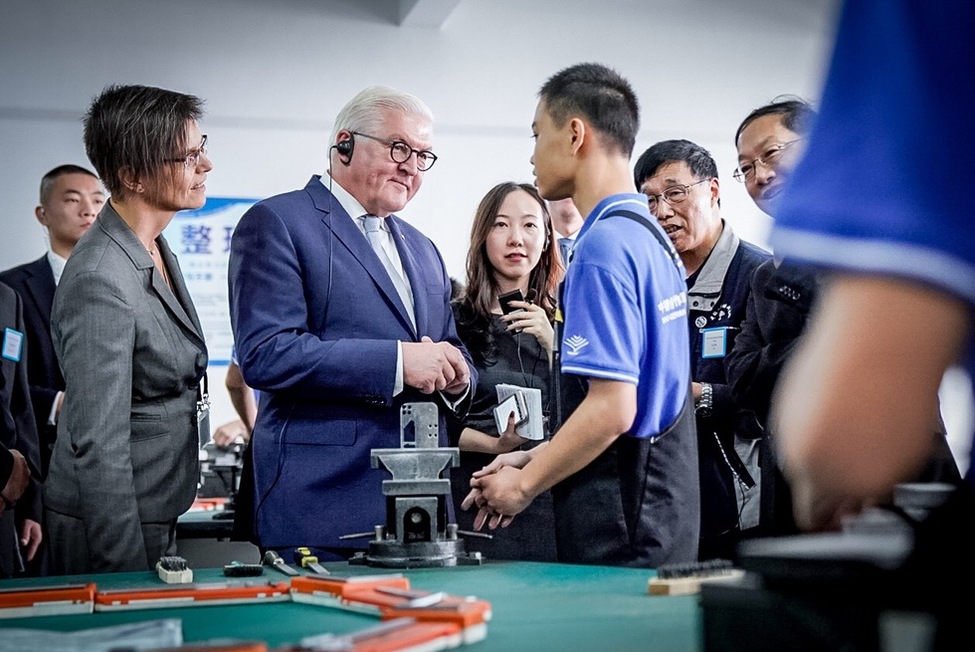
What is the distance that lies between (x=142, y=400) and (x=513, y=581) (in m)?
1.22

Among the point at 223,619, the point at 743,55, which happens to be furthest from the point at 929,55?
the point at 743,55

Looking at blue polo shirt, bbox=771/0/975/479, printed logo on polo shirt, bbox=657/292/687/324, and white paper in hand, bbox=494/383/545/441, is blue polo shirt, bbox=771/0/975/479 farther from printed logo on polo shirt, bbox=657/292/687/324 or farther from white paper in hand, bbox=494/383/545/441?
white paper in hand, bbox=494/383/545/441

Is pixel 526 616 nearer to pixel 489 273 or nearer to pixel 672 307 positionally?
pixel 672 307

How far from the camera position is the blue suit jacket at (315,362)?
2490mm

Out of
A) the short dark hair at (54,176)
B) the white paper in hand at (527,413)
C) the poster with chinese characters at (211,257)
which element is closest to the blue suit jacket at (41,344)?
the short dark hair at (54,176)

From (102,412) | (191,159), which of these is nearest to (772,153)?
(191,159)

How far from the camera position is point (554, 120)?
2.45m

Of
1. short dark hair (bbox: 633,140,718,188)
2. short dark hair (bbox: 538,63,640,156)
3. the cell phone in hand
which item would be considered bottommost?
the cell phone in hand

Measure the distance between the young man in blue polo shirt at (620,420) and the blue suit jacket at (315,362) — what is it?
1.40 feet

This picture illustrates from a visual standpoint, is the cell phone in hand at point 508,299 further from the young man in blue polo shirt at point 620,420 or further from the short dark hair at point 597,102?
the young man in blue polo shirt at point 620,420

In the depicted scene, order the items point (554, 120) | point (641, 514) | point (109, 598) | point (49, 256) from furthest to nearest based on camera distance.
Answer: point (49, 256)
point (554, 120)
point (641, 514)
point (109, 598)

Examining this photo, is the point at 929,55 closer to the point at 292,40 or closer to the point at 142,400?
the point at 142,400

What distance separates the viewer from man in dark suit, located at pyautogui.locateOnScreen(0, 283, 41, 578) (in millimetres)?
3734

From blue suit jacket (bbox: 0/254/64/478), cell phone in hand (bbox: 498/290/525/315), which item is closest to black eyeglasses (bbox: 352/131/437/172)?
cell phone in hand (bbox: 498/290/525/315)
